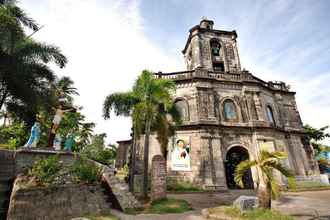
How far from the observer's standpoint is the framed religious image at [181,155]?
47.8 feet

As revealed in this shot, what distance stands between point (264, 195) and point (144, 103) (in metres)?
7.23

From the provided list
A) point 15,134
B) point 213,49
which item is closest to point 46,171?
point 15,134

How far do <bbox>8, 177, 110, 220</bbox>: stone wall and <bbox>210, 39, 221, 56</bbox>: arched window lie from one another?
19283 millimetres

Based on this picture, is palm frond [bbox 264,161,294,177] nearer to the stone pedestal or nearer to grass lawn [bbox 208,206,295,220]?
grass lawn [bbox 208,206,295,220]

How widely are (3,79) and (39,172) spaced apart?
6066 mm

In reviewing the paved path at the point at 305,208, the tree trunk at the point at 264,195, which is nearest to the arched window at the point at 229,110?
the paved path at the point at 305,208

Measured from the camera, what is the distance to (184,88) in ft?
56.7

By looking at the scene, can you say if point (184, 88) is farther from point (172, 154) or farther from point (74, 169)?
point (74, 169)

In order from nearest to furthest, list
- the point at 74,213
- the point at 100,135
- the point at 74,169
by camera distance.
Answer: the point at 74,213 → the point at 74,169 → the point at 100,135

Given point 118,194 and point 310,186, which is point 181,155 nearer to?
point 118,194

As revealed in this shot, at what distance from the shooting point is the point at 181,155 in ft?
48.9

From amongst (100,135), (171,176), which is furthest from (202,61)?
(100,135)

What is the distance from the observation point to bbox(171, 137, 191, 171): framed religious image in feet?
47.8

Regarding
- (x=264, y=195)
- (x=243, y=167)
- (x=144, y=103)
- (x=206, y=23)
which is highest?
(x=206, y=23)
